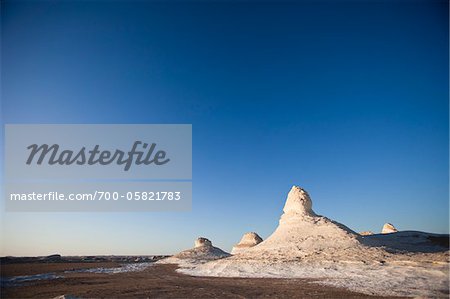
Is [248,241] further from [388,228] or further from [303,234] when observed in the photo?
[303,234]

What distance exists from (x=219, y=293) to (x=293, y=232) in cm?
2359

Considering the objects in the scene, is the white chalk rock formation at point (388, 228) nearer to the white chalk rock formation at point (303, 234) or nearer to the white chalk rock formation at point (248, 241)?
the white chalk rock formation at point (248, 241)

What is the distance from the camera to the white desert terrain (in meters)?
21.3

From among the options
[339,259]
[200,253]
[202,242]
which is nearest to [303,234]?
[339,259]

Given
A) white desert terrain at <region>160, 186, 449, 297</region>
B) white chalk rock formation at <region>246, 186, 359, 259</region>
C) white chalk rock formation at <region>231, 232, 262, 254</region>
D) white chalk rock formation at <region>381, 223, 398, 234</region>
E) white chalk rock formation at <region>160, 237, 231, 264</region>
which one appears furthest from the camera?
white chalk rock formation at <region>231, 232, 262, 254</region>

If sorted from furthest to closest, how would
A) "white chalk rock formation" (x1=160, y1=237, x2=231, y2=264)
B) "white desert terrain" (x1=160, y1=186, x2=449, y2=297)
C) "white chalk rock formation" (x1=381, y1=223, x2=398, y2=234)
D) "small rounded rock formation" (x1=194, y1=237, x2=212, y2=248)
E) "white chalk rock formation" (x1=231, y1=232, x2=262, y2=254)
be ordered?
"white chalk rock formation" (x1=231, y1=232, x2=262, y2=254) → "small rounded rock formation" (x1=194, y1=237, x2=212, y2=248) → "white chalk rock formation" (x1=381, y1=223, x2=398, y2=234) → "white chalk rock formation" (x1=160, y1=237, x2=231, y2=264) → "white desert terrain" (x1=160, y1=186, x2=449, y2=297)

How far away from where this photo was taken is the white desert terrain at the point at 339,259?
2133cm

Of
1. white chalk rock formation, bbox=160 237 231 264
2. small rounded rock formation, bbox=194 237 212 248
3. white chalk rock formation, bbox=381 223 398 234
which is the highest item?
white chalk rock formation, bbox=381 223 398 234

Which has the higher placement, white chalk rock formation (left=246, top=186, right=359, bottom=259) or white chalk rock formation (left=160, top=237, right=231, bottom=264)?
white chalk rock formation (left=246, top=186, right=359, bottom=259)

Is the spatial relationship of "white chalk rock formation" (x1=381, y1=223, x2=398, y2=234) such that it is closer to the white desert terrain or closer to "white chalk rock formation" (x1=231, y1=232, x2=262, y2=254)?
the white desert terrain

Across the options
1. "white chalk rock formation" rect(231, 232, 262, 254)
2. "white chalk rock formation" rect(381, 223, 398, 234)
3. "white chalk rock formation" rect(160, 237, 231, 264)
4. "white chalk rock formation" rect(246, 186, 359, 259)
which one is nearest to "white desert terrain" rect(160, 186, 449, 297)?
"white chalk rock formation" rect(246, 186, 359, 259)

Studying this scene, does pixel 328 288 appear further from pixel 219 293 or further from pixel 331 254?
pixel 331 254

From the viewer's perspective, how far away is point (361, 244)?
34.2 metres

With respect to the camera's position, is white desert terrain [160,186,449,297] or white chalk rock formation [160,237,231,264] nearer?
white desert terrain [160,186,449,297]
